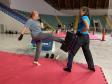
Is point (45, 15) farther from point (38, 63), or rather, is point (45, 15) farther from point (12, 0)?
point (38, 63)

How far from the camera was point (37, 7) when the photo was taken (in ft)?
68.3

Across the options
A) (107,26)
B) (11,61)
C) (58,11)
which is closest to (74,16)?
(58,11)

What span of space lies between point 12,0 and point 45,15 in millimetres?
5703

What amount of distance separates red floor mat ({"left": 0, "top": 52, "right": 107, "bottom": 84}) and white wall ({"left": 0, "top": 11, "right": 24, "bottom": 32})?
9441 millimetres

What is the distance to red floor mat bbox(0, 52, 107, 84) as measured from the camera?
5066 mm

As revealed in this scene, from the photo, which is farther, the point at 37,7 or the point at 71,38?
the point at 37,7

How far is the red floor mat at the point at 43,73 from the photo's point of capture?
5.07 metres

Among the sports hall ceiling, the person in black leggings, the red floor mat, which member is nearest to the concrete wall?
the sports hall ceiling

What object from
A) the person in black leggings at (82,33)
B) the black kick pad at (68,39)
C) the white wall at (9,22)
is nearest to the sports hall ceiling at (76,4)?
the white wall at (9,22)

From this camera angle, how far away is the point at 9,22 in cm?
1616

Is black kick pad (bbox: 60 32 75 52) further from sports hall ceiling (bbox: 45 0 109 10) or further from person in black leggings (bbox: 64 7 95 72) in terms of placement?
sports hall ceiling (bbox: 45 0 109 10)

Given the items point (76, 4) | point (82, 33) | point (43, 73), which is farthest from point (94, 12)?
point (43, 73)

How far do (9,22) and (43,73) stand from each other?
11.1 meters

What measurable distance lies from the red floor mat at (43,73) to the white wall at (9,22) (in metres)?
9.44
